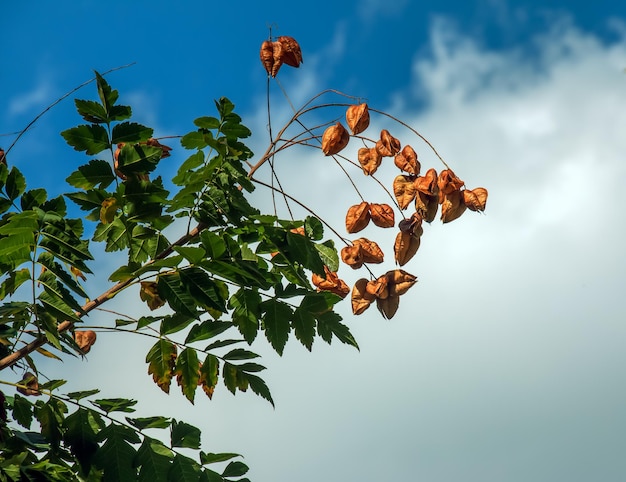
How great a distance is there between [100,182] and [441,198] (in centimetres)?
142

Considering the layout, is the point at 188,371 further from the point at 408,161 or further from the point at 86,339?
the point at 408,161

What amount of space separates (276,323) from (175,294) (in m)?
0.42

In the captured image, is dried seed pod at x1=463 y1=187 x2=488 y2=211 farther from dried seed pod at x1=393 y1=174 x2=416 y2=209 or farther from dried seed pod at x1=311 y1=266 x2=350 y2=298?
dried seed pod at x1=311 y1=266 x2=350 y2=298

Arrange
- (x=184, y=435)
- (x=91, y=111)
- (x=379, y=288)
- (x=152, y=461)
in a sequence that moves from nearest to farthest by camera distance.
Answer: (x=91, y=111)
(x=152, y=461)
(x=184, y=435)
(x=379, y=288)

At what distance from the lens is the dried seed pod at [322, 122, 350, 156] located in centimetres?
364

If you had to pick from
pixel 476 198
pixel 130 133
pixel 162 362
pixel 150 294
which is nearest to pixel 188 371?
pixel 162 362

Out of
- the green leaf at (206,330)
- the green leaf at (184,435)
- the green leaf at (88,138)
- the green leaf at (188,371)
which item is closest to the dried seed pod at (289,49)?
the green leaf at (88,138)

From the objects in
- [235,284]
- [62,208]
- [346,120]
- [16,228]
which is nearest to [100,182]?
[62,208]

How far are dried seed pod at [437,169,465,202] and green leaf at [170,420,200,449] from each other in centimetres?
139

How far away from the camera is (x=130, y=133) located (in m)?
3.08

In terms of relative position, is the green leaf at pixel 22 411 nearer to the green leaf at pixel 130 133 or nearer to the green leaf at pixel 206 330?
the green leaf at pixel 206 330

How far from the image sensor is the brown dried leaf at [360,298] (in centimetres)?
364

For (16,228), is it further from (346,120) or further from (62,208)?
(346,120)

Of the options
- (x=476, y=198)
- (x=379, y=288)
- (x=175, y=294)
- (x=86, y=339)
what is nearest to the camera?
(x=175, y=294)
